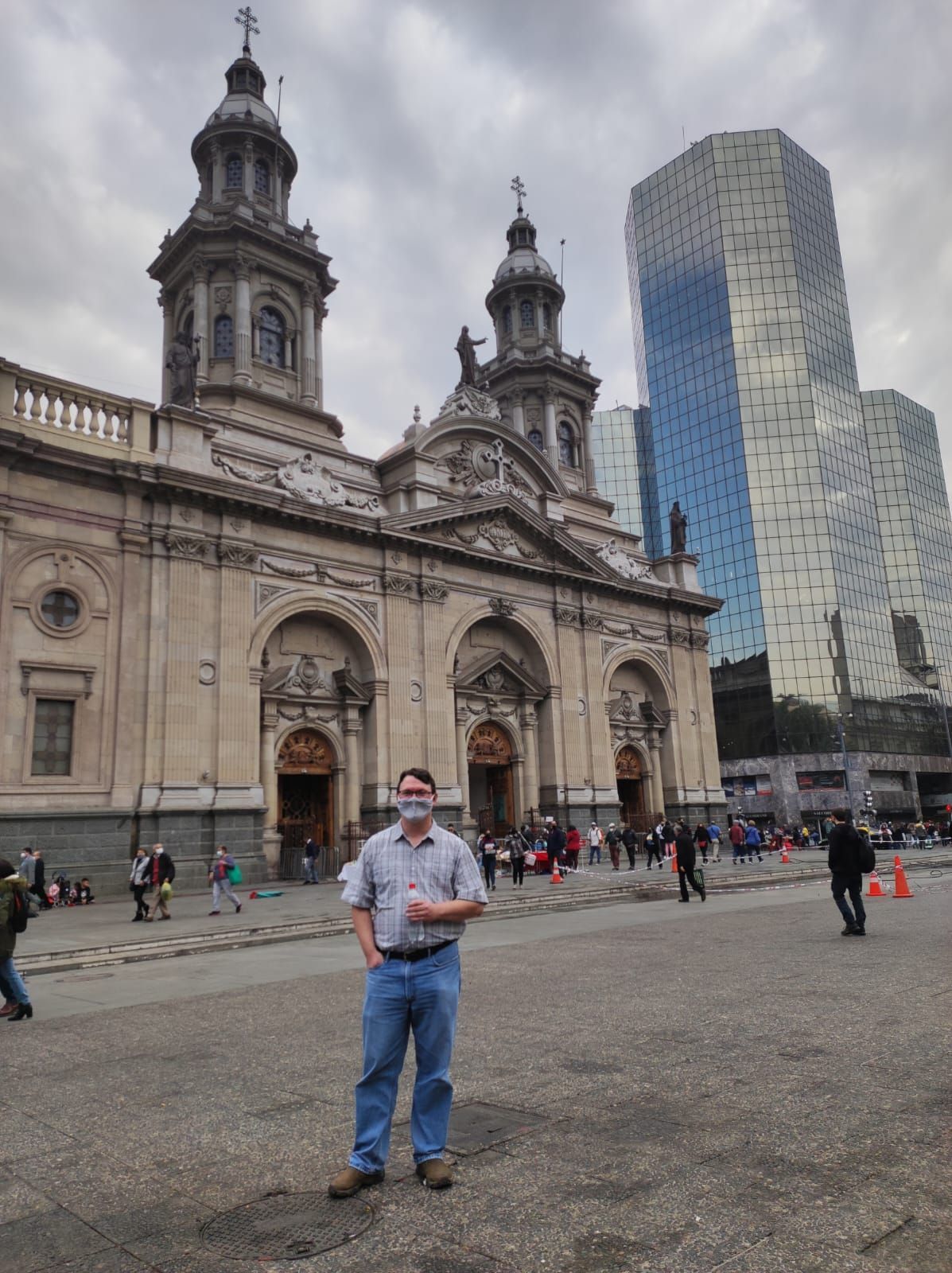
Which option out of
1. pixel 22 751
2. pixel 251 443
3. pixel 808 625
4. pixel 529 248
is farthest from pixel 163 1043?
pixel 808 625

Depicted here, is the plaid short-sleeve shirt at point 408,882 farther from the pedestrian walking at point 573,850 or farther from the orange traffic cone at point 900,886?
the pedestrian walking at point 573,850

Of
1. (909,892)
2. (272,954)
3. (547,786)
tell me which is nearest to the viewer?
(272,954)

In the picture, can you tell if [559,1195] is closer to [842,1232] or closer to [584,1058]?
[842,1232]

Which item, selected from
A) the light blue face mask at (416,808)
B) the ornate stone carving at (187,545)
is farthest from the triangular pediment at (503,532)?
the light blue face mask at (416,808)

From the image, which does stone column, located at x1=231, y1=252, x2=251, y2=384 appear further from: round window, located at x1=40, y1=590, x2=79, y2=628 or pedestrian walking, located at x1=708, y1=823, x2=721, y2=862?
pedestrian walking, located at x1=708, y1=823, x2=721, y2=862

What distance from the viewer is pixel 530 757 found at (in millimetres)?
38812

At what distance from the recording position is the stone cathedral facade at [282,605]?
26.2 meters

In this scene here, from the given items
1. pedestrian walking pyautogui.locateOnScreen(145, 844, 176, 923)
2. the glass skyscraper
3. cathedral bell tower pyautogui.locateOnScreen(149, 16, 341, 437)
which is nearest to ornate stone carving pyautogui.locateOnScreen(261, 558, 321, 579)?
cathedral bell tower pyautogui.locateOnScreen(149, 16, 341, 437)

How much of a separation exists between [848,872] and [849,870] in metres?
0.02

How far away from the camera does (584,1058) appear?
6504 millimetres

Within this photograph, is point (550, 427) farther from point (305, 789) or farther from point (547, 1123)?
point (547, 1123)

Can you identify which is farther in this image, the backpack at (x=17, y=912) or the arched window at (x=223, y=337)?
the arched window at (x=223, y=337)

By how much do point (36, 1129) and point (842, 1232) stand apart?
456cm

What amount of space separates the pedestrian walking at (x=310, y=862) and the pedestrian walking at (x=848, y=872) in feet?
62.3
